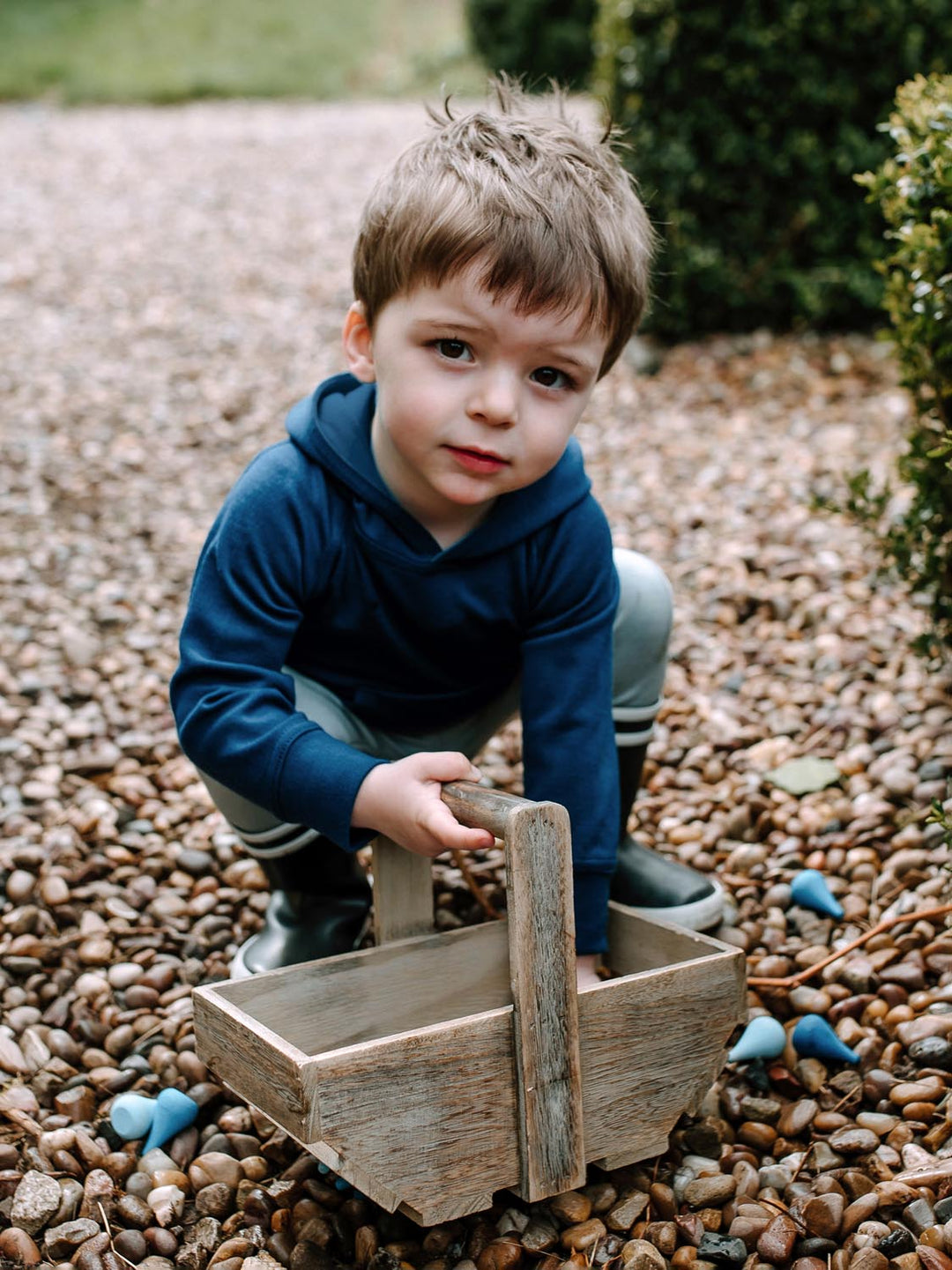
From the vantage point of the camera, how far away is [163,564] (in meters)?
3.90

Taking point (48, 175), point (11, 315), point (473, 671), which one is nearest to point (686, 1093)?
point (473, 671)

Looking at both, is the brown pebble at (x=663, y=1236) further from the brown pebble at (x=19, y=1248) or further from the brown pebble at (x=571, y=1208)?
the brown pebble at (x=19, y=1248)

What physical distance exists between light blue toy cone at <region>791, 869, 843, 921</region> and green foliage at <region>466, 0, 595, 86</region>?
11.2 meters

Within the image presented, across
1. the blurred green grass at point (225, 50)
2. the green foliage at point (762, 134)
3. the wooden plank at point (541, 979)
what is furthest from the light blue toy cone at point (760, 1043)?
the blurred green grass at point (225, 50)

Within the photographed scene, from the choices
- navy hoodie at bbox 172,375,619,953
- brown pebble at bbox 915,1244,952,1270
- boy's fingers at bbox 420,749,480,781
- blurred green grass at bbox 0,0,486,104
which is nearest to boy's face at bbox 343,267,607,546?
navy hoodie at bbox 172,375,619,953

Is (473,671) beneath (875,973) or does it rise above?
above

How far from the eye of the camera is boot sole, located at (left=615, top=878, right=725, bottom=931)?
2299 mm

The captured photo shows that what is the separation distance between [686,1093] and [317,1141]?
0.58 meters

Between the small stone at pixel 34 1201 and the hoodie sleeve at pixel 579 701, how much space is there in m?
0.82

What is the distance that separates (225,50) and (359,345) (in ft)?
51.0

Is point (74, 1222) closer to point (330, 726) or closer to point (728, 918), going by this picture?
point (330, 726)

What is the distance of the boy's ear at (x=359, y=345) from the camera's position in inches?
82.0

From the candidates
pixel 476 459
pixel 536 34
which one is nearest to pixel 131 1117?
pixel 476 459

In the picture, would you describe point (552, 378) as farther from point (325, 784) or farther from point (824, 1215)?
point (824, 1215)
